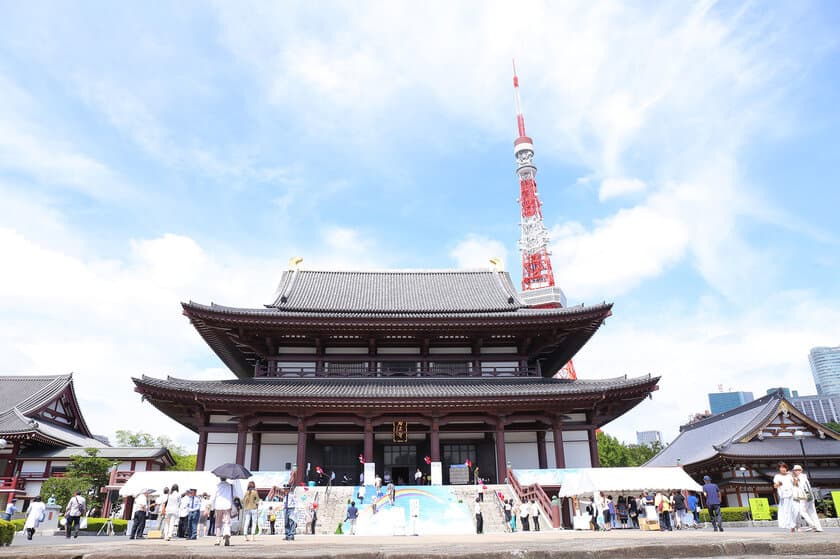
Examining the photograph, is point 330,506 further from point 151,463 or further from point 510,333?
point 151,463

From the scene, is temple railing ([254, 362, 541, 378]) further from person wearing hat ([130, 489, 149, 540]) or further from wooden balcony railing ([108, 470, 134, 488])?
person wearing hat ([130, 489, 149, 540])

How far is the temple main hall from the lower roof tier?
7cm

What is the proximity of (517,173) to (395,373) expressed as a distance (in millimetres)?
57219

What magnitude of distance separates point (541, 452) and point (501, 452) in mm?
2575

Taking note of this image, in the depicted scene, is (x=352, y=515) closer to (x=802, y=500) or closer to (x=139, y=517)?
(x=139, y=517)

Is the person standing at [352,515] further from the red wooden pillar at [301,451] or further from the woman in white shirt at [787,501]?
the woman in white shirt at [787,501]

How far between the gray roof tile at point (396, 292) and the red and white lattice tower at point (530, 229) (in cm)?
3622

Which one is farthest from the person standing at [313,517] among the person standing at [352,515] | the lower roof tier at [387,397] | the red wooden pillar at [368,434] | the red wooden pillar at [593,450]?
the red wooden pillar at [593,450]

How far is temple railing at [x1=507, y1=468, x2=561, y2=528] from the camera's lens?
21.1 metres

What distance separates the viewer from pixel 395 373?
98.7 feet

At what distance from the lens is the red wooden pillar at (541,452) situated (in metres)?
27.7

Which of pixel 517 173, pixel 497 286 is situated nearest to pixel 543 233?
pixel 517 173

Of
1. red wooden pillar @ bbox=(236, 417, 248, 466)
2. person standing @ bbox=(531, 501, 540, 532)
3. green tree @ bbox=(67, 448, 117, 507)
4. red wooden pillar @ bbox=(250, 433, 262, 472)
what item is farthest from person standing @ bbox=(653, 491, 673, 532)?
green tree @ bbox=(67, 448, 117, 507)

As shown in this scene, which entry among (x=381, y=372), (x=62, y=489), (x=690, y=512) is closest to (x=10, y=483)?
(x=62, y=489)
